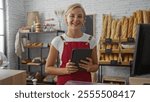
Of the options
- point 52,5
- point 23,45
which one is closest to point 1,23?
point 23,45

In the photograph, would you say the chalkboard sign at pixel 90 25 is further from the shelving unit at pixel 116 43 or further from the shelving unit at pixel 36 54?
the shelving unit at pixel 36 54

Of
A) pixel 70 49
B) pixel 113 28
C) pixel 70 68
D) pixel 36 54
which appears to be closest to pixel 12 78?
pixel 70 68

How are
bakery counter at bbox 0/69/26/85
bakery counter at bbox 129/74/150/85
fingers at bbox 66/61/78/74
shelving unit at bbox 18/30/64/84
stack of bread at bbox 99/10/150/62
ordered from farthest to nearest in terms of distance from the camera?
shelving unit at bbox 18/30/64/84, stack of bread at bbox 99/10/150/62, fingers at bbox 66/61/78/74, bakery counter at bbox 129/74/150/85, bakery counter at bbox 0/69/26/85

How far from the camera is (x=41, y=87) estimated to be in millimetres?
818

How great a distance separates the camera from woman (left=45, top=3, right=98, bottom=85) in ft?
4.14

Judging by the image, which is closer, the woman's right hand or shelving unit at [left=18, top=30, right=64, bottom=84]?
the woman's right hand

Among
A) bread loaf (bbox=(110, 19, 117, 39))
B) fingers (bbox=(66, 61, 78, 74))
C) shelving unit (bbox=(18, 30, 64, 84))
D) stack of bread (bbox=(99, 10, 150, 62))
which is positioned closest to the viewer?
fingers (bbox=(66, 61, 78, 74))

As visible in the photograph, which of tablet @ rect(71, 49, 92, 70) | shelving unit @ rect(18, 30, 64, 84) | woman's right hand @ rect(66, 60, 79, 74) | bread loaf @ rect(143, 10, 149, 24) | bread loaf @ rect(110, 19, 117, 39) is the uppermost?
bread loaf @ rect(143, 10, 149, 24)

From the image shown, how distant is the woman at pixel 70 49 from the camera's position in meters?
1.26

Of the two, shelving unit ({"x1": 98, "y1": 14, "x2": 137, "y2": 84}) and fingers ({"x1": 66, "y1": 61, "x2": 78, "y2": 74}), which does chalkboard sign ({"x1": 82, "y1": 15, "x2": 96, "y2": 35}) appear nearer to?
shelving unit ({"x1": 98, "y1": 14, "x2": 137, "y2": 84})

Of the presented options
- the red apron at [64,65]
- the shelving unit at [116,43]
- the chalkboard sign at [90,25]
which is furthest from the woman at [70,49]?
the chalkboard sign at [90,25]

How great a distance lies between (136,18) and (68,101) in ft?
9.61

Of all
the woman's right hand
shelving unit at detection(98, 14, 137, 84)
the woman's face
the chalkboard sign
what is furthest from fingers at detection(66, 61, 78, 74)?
the chalkboard sign

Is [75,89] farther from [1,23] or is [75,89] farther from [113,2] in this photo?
[1,23]
